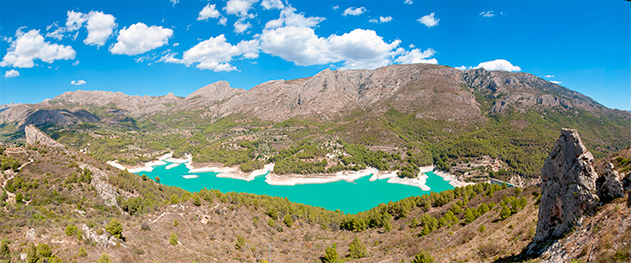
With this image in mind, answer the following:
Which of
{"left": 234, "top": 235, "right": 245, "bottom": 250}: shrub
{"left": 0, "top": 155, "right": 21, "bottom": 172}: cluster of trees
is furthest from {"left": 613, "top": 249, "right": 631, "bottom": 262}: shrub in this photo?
{"left": 0, "top": 155, "right": 21, "bottom": 172}: cluster of trees

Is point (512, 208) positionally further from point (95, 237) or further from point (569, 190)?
point (95, 237)

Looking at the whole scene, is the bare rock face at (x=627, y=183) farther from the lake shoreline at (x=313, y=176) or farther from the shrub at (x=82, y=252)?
the lake shoreline at (x=313, y=176)

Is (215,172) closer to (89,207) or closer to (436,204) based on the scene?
(89,207)

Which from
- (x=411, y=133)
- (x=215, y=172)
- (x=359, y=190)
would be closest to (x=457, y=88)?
(x=411, y=133)

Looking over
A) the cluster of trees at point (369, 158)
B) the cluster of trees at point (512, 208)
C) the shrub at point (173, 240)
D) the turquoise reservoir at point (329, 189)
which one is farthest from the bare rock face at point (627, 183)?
the cluster of trees at point (369, 158)

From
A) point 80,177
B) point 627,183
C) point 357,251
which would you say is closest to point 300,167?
point 80,177

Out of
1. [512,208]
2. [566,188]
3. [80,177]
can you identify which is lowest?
[512,208]
